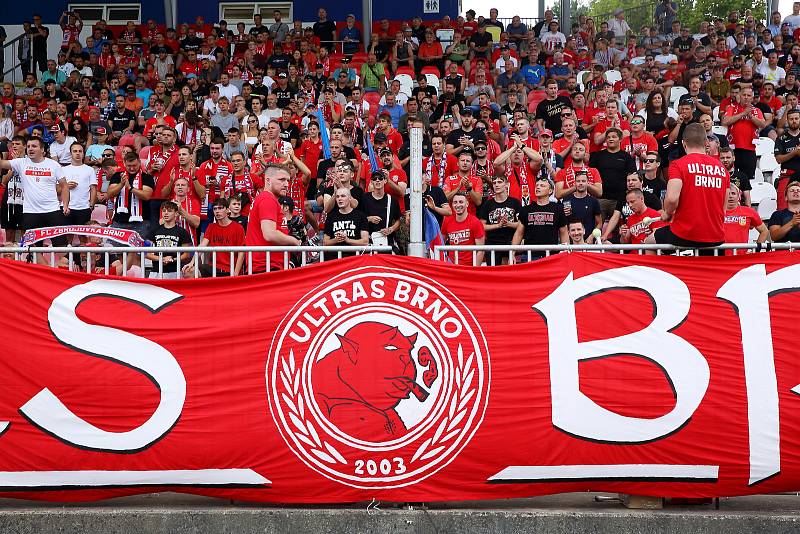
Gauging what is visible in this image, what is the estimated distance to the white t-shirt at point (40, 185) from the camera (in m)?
13.8

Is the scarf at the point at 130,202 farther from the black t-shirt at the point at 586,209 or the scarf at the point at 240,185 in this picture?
the black t-shirt at the point at 586,209

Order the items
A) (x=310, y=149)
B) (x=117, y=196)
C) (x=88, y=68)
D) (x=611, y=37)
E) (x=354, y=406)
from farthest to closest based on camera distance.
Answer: (x=611, y=37) < (x=88, y=68) < (x=310, y=149) < (x=117, y=196) < (x=354, y=406)

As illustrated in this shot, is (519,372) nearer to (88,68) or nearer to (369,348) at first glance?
(369,348)

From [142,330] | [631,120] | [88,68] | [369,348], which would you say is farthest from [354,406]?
[88,68]

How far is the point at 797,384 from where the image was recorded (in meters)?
7.07

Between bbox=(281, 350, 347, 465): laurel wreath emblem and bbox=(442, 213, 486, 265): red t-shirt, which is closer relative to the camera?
bbox=(281, 350, 347, 465): laurel wreath emblem

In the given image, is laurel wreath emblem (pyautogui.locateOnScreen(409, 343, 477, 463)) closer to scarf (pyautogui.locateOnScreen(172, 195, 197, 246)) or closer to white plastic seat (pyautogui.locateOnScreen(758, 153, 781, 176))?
scarf (pyautogui.locateOnScreen(172, 195, 197, 246))

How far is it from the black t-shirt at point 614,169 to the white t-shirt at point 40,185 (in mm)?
7430

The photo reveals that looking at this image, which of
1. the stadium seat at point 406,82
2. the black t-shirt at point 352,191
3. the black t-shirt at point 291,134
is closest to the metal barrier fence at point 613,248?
the black t-shirt at point 352,191

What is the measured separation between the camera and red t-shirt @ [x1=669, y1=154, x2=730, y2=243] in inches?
285

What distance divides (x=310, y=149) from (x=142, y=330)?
8.86 meters

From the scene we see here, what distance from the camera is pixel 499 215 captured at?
12047 mm

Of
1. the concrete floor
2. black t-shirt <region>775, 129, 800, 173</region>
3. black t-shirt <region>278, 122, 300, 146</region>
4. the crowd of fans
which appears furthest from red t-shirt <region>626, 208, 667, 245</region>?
black t-shirt <region>278, 122, 300, 146</region>

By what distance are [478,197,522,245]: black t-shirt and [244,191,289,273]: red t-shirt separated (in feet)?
12.1
